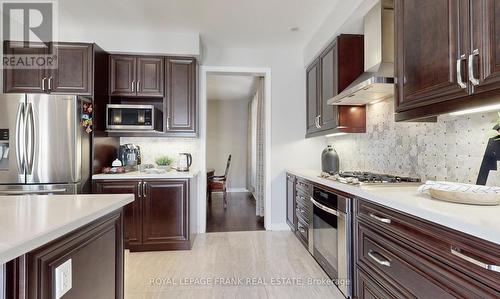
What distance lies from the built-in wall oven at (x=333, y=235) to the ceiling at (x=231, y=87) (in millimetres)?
3015

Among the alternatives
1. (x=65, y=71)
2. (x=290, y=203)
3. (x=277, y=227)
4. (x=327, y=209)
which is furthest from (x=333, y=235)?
(x=65, y=71)

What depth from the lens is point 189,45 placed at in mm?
3357

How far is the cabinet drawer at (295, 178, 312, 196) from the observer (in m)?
→ 2.78

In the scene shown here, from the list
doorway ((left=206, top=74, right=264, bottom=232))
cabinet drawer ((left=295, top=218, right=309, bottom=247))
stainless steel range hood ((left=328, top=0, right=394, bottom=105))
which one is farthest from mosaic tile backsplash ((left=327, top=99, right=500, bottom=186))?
doorway ((left=206, top=74, right=264, bottom=232))

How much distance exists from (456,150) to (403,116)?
0.43 metres

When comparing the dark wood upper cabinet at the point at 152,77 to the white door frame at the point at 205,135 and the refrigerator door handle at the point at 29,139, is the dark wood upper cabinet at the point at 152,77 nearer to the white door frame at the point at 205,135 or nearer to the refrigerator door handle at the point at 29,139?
the white door frame at the point at 205,135

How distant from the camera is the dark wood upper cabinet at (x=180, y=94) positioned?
11.1 ft

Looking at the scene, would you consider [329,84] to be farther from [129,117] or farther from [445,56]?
[129,117]

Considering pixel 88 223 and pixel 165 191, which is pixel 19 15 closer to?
pixel 165 191

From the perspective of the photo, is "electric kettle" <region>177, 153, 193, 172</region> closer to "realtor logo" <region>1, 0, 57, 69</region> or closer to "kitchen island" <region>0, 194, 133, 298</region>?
"realtor logo" <region>1, 0, 57, 69</region>

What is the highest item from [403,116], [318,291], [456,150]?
[403,116]

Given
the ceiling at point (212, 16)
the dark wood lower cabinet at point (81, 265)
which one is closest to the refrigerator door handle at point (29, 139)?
the ceiling at point (212, 16)

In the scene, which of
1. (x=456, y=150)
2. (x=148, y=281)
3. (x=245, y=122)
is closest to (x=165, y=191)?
(x=148, y=281)

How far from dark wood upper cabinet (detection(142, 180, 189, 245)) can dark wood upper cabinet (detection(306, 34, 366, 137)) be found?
1.81 meters
